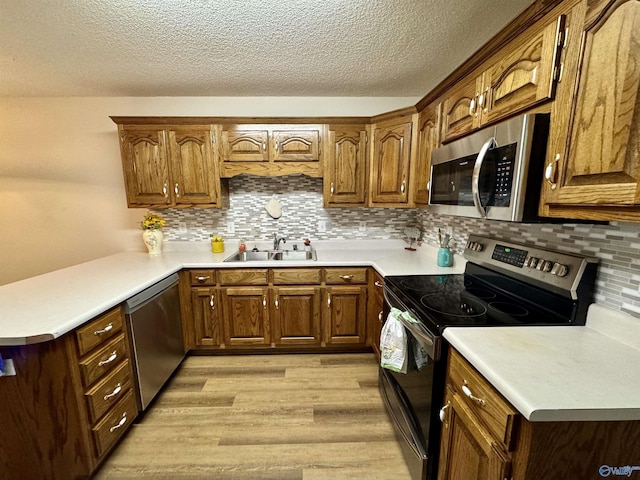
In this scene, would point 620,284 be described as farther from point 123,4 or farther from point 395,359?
point 123,4

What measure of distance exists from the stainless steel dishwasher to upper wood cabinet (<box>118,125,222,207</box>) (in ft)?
2.46

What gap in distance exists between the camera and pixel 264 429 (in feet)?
5.34

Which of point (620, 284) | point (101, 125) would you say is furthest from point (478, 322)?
point (101, 125)

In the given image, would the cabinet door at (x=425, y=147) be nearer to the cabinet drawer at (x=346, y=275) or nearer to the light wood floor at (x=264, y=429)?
the cabinet drawer at (x=346, y=275)

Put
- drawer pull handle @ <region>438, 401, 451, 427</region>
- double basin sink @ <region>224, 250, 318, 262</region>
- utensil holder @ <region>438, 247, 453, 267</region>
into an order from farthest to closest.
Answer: double basin sink @ <region>224, 250, 318, 262</region> < utensil holder @ <region>438, 247, 453, 267</region> < drawer pull handle @ <region>438, 401, 451, 427</region>

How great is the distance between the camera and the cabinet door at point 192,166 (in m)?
2.26

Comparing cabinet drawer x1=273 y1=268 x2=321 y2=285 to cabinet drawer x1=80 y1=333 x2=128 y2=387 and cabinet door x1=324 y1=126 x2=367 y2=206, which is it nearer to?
cabinet door x1=324 y1=126 x2=367 y2=206

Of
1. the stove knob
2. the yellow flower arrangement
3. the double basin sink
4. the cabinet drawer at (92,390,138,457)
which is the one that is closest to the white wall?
the yellow flower arrangement

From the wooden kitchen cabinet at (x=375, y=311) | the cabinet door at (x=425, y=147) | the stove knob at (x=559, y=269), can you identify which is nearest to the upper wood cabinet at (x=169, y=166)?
the wooden kitchen cabinet at (x=375, y=311)

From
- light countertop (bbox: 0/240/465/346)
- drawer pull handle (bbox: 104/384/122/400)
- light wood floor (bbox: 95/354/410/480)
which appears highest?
light countertop (bbox: 0/240/465/346)

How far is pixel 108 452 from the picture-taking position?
4.73 ft

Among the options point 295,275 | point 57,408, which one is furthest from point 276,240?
point 57,408

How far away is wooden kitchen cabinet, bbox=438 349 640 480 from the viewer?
68 centimetres

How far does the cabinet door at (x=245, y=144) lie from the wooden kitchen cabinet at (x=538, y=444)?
2169 mm
